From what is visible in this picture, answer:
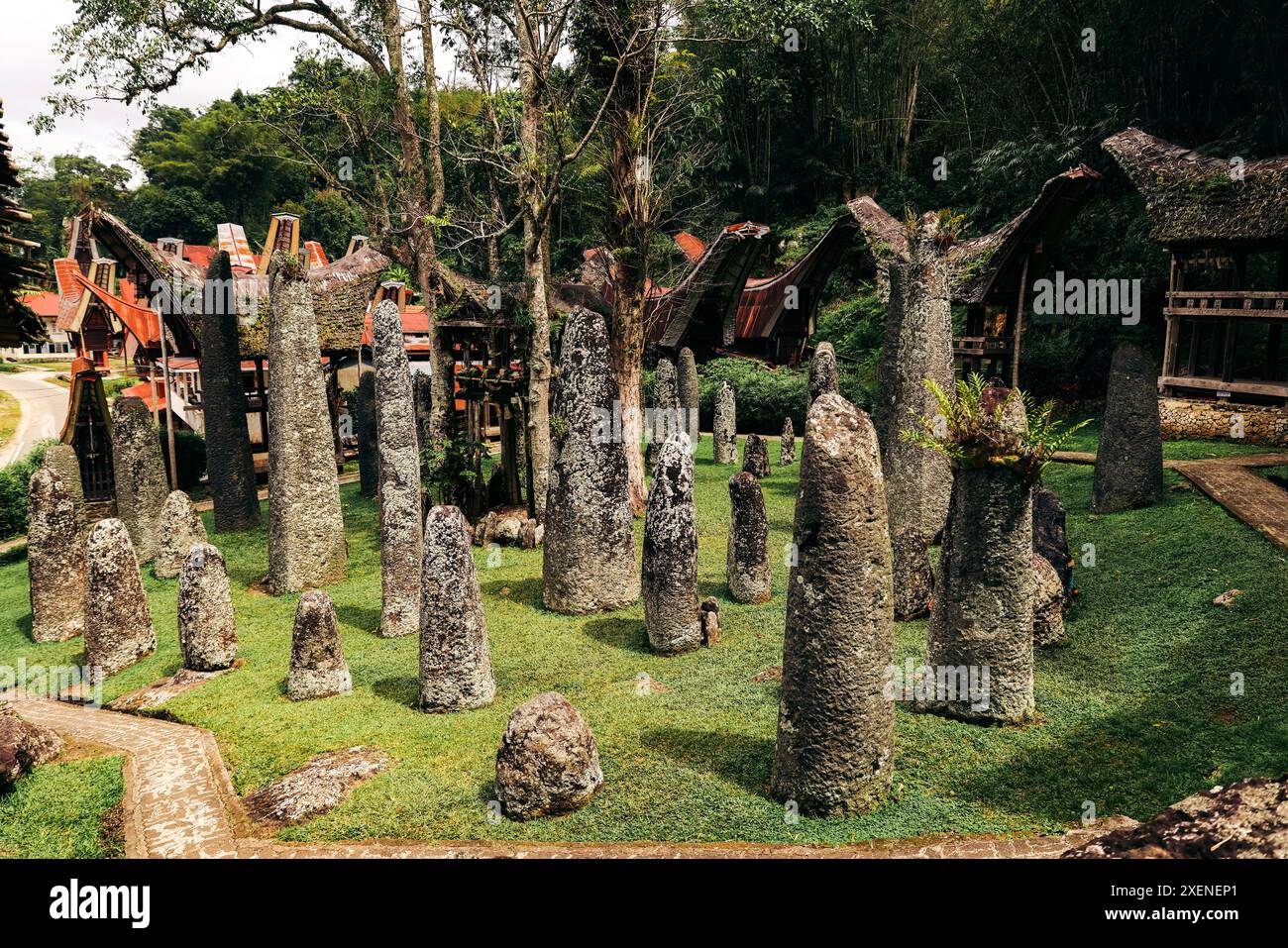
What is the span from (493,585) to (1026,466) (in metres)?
8.82

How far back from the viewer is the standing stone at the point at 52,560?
13.3 m

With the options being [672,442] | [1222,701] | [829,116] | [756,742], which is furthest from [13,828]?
[829,116]

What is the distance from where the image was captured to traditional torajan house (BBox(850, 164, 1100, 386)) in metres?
17.7

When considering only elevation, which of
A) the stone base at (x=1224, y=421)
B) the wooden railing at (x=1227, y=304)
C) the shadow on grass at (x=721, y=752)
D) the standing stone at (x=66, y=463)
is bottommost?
the shadow on grass at (x=721, y=752)

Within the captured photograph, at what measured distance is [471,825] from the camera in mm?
6918

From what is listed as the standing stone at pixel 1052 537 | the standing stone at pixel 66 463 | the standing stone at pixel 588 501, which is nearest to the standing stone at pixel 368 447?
the standing stone at pixel 66 463

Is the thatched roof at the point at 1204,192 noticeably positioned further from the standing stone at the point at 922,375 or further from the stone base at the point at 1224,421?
the standing stone at the point at 922,375

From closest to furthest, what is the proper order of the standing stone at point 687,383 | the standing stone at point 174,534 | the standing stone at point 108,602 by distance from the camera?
the standing stone at point 108,602 < the standing stone at point 174,534 < the standing stone at point 687,383

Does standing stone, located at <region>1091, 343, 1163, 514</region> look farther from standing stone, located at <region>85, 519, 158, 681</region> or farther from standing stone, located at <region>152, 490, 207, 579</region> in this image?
standing stone, located at <region>152, 490, 207, 579</region>

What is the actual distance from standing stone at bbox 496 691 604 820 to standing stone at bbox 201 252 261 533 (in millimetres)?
13904

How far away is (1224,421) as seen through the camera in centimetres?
1767

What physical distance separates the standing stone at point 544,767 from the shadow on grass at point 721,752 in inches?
36.5

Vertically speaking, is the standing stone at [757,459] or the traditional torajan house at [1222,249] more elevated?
the traditional torajan house at [1222,249]

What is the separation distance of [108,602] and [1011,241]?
18609 mm
